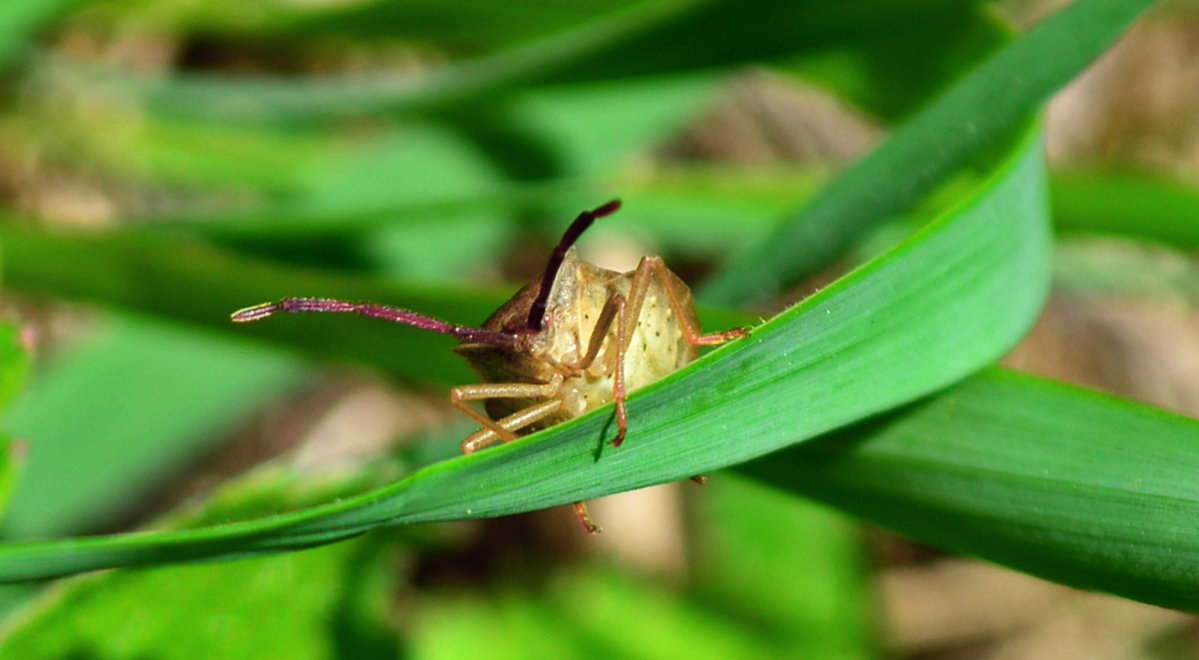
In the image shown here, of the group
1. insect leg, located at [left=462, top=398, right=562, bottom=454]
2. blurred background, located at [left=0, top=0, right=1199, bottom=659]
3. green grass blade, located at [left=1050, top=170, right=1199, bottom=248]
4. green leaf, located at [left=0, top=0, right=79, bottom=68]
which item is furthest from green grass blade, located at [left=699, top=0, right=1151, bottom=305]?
green leaf, located at [left=0, top=0, right=79, bottom=68]

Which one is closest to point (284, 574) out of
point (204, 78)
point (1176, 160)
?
point (204, 78)

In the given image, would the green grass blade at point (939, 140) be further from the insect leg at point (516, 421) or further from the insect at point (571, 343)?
the insect leg at point (516, 421)

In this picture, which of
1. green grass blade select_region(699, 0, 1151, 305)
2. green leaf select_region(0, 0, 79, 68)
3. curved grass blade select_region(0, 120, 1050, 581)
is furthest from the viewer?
green leaf select_region(0, 0, 79, 68)

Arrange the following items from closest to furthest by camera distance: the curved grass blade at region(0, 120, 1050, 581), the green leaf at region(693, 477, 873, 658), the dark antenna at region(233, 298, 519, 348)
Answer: the curved grass blade at region(0, 120, 1050, 581), the dark antenna at region(233, 298, 519, 348), the green leaf at region(693, 477, 873, 658)

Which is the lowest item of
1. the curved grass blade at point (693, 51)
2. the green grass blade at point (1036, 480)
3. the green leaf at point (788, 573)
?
the green leaf at point (788, 573)

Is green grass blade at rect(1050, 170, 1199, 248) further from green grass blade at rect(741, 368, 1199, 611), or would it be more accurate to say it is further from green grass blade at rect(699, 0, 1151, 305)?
green grass blade at rect(741, 368, 1199, 611)

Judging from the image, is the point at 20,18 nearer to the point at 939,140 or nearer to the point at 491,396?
the point at 491,396

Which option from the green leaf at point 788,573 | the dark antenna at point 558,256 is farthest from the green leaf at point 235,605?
the green leaf at point 788,573
